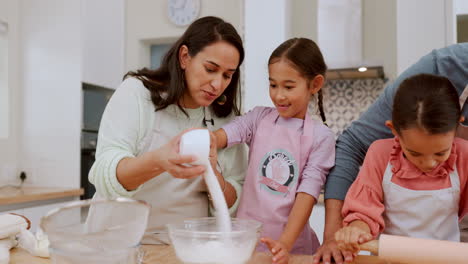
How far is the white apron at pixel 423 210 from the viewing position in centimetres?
96

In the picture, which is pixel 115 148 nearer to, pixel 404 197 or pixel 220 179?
pixel 220 179

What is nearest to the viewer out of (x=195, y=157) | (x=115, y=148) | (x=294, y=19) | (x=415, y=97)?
(x=195, y=157)

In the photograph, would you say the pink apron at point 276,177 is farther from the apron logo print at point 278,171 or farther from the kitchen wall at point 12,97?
the kitchen wall at point 12,97

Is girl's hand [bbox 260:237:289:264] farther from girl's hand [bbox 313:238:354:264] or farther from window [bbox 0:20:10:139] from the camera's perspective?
window [bbox 0:20:10:139]

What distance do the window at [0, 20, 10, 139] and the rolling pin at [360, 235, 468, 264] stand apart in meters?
3.08

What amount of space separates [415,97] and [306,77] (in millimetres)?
382

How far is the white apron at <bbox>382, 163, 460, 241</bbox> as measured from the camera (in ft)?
3.16

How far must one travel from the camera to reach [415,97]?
90 centimetres

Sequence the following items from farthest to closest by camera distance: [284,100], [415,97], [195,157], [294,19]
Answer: [294,19]
[284,100]
[415,97]
[195,157]

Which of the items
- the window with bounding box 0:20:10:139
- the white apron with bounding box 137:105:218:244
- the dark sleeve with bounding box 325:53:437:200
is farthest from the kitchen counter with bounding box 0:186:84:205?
the dark sleeve with bounding box 325:53:437:200

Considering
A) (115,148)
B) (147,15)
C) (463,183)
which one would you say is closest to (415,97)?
(463,183)

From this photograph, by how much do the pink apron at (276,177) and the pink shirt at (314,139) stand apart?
22 mm

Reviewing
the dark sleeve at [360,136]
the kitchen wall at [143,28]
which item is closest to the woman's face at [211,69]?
the dark sleeve at [360,136]

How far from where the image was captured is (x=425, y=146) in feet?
2.98
